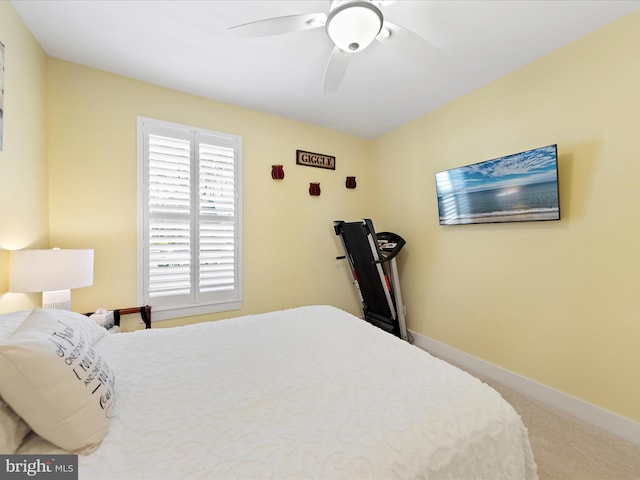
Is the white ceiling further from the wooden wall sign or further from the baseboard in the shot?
the baseboard

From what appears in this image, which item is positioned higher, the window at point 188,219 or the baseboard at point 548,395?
the window at point 188,219

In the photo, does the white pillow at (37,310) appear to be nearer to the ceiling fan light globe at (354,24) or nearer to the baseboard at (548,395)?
the ceiling fan light globe at (354,24)

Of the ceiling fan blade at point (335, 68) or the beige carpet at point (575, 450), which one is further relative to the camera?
the ceiling fan blade at point (335, 68)

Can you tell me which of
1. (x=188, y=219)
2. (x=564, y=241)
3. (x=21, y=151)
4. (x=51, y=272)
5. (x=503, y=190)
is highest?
(x=21, y=151)

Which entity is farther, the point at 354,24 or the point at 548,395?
the point at 548,395

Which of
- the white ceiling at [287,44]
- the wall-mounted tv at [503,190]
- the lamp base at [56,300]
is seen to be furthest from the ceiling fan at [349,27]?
the lamp base at [56,300]

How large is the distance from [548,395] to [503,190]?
1666 mm

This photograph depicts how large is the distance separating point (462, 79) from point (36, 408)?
128 inches

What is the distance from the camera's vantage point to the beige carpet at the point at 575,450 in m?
1.43

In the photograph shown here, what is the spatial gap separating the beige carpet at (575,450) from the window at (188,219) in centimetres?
261

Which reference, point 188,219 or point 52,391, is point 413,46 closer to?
point 52,391

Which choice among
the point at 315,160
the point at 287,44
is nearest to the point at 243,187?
the point at 315,160

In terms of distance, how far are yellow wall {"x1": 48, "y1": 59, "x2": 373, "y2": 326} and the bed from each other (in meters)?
1.20

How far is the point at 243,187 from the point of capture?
2812mm
